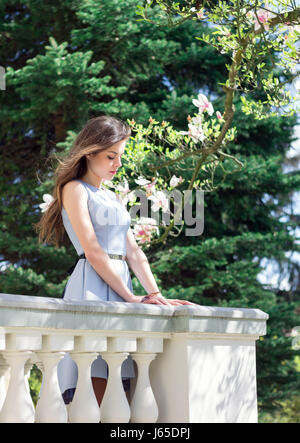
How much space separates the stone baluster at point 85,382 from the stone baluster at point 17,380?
165 mm

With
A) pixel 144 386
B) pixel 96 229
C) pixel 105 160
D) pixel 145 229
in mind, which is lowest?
pixel 144 386

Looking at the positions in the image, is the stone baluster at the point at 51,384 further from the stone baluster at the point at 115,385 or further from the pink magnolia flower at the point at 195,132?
the pink magnolia flower at the point at 195,132

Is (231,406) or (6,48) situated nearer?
(231,406)

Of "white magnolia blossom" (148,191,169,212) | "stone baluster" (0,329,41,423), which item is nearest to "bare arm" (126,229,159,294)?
"stone baluster" (0,329,41,423)

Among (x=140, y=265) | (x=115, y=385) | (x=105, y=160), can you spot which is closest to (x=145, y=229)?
(x=140, y=265)

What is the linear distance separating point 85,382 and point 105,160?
37.7 inches

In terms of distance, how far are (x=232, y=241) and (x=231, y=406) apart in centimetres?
588

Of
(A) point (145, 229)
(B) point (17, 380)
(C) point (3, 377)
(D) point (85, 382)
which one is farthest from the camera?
(A) point (145, 229)

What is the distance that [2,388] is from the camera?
205 centimetres

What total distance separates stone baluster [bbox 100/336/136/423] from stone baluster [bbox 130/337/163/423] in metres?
0.06

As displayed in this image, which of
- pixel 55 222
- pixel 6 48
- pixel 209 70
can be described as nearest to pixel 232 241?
pixel 209 70

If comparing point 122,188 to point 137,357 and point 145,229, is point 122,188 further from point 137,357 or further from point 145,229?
point 137,357

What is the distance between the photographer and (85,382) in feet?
6.54
